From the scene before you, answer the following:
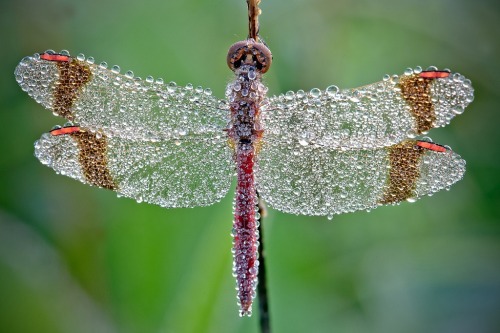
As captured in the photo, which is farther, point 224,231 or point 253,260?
point 224,231

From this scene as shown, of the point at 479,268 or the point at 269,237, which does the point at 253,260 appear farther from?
the point at 479,268

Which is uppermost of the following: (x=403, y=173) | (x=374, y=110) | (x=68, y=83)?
(x=68, y=83)

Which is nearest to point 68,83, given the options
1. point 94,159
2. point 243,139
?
point 94,159

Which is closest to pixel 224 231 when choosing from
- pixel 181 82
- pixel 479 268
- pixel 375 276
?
pixel 181 82

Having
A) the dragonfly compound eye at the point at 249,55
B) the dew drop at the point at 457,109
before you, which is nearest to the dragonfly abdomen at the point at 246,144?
the dragonfly compound eye at the point at 249,55

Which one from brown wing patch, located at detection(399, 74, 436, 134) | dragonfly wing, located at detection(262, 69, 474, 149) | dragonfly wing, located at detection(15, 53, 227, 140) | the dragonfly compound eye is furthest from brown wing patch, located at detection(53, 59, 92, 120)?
brown wing patch, located at detection(399, 74, 436, 134)

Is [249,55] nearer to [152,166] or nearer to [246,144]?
[246,144]

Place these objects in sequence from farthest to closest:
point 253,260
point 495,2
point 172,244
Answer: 1. point 495,2
2. point 172,244
3. point 253,260

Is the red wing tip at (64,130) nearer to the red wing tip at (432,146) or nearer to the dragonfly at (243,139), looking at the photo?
the dragonfly at (243,139)
